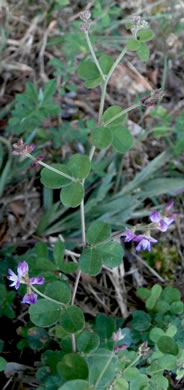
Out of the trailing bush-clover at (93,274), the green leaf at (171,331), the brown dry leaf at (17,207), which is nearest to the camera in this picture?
the trailing bush-clover at (93,274)

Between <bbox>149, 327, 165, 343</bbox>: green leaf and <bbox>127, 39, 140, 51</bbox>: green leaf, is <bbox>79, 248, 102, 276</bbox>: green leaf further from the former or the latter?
<bbox>127, 39, 140, 51</bbox>: green leaf

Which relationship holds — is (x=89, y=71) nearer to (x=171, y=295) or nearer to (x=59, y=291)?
(x=59, y=291)

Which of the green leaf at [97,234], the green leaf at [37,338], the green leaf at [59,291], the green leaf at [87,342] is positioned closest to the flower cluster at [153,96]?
the green leaf at [97,234]

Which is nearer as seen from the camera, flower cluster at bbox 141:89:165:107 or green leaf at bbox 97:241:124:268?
flower cluster at bbox 141:89:165:107

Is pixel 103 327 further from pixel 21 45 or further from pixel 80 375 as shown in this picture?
pixel 21 45

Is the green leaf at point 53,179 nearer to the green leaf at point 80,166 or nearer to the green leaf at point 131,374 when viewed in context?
the green leaf at point 80,166

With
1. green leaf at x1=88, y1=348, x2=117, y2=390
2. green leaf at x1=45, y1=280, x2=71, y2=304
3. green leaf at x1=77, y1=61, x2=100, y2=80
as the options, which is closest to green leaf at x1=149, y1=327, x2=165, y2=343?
green leaf at x1=88, y1=348, x2=117, y2=390

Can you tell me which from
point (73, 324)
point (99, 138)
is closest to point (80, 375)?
point (73, 324)
